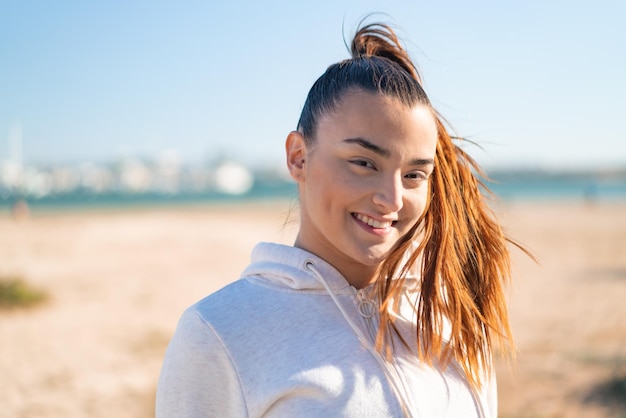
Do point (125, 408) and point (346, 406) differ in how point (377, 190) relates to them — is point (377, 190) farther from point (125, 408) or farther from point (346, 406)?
point (125, 408)

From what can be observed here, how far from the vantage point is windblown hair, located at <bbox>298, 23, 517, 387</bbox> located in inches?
59.6

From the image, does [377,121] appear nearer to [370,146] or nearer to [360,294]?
[370,146]

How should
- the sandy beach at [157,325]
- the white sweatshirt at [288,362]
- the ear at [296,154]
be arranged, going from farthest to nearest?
the sandy beach at [157,325], the ear at [296,154], the white sweatshirt at [288,362]

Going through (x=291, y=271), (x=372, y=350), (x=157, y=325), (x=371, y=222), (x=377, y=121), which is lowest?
(x=157, y=325)

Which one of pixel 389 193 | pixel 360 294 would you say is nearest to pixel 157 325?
pixel 360 294

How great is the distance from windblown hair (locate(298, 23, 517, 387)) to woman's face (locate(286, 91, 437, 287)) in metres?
0.04

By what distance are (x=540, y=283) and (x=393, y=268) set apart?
39.9 feet

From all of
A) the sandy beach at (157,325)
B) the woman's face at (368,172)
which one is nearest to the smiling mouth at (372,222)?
the woman's face at (368,172)

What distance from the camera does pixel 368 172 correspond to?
1.43 m

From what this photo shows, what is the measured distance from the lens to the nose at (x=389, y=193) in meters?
1.42

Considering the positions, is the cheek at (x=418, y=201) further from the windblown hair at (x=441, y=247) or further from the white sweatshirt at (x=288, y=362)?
the white sweatshirt at (x=288, y=362)

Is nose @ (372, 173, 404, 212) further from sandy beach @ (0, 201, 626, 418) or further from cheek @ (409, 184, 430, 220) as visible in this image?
sandy beach @ (0, 201, 626, 418)

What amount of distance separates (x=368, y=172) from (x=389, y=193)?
70 millimetres

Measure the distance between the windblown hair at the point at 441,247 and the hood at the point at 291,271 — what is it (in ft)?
0.42
